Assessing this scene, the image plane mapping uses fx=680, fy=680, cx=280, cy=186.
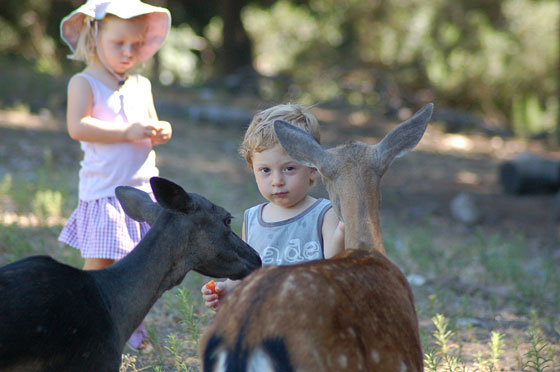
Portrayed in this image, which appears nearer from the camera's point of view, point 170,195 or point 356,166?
point 170,195

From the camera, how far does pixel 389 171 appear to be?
10.8m

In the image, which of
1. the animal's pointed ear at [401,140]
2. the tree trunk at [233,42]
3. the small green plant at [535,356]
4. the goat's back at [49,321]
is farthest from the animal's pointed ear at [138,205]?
the tree trunk at [233,42]

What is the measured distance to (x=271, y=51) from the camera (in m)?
25.6

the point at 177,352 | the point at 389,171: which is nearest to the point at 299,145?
the point at 177,352

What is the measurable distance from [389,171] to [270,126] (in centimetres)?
765

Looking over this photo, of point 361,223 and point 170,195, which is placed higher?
point 170,195

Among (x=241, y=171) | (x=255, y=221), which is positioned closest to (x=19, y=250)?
(x=255, y=221)

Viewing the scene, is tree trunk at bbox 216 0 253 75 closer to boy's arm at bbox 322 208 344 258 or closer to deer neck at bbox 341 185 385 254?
boy's arm at bbox 322 208 344 258

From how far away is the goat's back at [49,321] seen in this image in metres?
2.56

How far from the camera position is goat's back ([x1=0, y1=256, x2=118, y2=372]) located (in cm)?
256

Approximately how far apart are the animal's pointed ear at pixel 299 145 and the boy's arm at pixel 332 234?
1.15ft

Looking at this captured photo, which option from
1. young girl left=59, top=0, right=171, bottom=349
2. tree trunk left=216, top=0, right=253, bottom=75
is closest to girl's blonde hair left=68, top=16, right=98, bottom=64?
young girl left=59, top=0, right=171, bottom=349

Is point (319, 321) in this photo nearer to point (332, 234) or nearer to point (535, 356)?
point (332, 234)

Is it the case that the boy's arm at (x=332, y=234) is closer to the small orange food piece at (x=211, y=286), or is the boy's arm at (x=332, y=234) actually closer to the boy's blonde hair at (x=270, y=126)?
the boy's blonde hair at (x=270, y=126)
